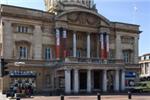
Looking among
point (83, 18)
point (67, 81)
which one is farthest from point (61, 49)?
point (67, 81)

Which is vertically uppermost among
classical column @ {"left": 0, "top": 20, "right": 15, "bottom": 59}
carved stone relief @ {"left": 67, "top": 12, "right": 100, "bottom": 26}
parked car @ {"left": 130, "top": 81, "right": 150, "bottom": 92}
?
carved stone relief @ {"left": 67, "top": 12, "right": 100, "bottom": 26}

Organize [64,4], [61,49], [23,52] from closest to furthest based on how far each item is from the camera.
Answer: [23,52]
[61,49]
[64,4]

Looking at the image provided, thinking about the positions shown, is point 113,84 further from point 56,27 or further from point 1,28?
point 1,28

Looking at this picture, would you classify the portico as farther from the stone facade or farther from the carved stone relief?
the stone facade

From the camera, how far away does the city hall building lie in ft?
198

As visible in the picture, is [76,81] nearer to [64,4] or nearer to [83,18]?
[83,18]

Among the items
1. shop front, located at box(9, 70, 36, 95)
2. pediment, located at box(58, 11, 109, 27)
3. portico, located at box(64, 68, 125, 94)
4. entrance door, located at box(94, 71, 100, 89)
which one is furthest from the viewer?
entrance door, located at box(94, 71, 100, 89)

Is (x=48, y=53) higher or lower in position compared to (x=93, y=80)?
higher

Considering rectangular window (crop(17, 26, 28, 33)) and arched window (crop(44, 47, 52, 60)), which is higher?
rectangular window (crop(17, 26, 28, 33))

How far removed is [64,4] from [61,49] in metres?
12.4

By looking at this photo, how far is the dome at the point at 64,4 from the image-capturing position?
7279 centimetres

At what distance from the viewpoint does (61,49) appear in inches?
2608

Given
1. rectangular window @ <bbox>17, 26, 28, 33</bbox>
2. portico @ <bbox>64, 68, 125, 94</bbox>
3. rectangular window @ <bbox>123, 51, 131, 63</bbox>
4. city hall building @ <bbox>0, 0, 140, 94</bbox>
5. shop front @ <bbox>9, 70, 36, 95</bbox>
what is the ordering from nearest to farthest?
shop front @ <bbox>9, 70, 36, 95</bbox> < city hall building @ <bbox>0, 0, 140, 94</bbox> < portico @ <bbox>64, 68, 125, 94</bbox> < rectangular window @ <bbox>17, 26, 28, 33</bbox> < rectangular window @ <bbox>123, 51, 131, 63</bbox>

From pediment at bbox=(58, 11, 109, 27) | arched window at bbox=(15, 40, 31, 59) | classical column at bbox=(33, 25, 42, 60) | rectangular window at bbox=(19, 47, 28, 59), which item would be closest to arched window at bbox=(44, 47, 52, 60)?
classical column at bbox=(33, 25, 42, 60)
